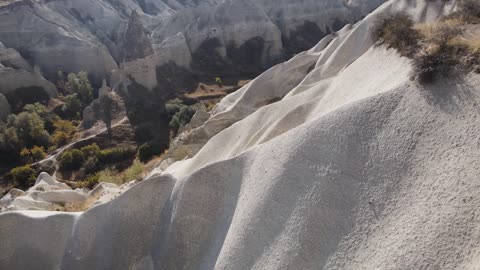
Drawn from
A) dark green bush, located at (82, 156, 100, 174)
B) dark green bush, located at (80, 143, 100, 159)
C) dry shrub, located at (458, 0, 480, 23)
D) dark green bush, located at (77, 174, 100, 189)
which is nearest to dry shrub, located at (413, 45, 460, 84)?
dry shrub, located at (458, 0, 480, 23)

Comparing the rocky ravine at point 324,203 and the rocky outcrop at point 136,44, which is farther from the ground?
the rocky ravine at point 324,203

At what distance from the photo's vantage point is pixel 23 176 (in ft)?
84.4

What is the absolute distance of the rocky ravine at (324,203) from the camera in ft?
21.5

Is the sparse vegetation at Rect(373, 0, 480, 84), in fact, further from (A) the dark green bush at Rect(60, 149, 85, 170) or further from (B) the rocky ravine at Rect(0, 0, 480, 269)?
(A) the dark green bush at Rect(60, 149, 85, 170)

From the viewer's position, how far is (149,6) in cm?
7881

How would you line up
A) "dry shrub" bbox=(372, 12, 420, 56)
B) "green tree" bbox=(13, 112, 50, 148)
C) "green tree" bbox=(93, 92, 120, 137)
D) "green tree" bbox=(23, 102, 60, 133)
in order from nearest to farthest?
"dry shrub" bbox=(372, 12, 420, 56)
"green tree" bbox=(13, 112, 50, 148)
"green tree" bbox=(93, 92, 120, 137)
"green tree" bbox=(23, 102, 60, 133)

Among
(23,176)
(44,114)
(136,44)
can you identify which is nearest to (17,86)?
(44,114)

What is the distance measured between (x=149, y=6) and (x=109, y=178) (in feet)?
211

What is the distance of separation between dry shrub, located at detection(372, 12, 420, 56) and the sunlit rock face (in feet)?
90.7

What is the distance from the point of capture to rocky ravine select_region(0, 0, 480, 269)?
6559 millimetres

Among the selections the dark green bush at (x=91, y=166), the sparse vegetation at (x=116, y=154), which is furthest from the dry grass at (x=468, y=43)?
the sparse vegetation at (x=116, y=154)

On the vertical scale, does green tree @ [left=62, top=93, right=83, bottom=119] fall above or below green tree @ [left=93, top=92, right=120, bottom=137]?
below

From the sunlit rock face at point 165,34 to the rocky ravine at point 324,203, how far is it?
26.2 m

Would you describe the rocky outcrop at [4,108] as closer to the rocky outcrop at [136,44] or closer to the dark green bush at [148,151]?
the rocky outcrop at [136,44]
